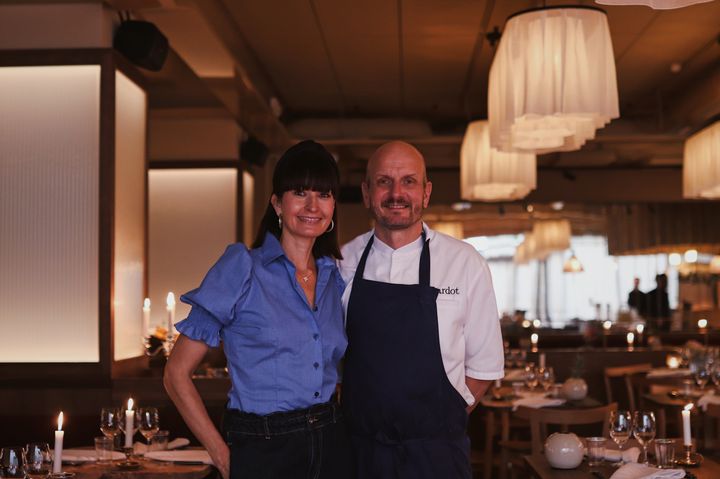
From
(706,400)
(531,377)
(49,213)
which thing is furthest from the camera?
(531,377)

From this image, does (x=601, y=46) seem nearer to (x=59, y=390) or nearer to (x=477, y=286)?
(x=477, y=286)

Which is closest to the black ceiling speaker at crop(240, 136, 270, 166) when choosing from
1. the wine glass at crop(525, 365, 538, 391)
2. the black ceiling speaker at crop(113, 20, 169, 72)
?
the black ceiling speaker at crop(113, 20, 169, 72)

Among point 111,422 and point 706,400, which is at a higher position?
point 111,422

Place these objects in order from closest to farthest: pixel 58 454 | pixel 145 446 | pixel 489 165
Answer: pixel 58 454, pixel 145 446, pixel 489 165

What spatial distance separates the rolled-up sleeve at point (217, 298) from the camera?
232 cm

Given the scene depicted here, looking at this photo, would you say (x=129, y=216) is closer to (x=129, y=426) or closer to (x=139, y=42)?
(x=139, y=42)

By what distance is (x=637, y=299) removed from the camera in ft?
46.8

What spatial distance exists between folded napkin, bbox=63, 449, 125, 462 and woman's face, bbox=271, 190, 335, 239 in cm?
144

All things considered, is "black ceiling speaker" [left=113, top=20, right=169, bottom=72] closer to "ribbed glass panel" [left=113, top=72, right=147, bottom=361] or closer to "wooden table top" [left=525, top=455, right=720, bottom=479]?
"ribbed glass panel" [left=113, top=72, right=147, bottom=361]

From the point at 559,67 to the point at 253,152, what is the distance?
16.6 ft

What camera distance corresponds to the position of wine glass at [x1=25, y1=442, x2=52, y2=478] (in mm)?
2863

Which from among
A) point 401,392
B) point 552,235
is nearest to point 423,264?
point 401,392

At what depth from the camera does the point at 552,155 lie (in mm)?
12594

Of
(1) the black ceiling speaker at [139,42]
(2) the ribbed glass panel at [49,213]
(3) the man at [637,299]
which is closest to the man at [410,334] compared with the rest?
(2) the ribbed glass panel at [49,213]
